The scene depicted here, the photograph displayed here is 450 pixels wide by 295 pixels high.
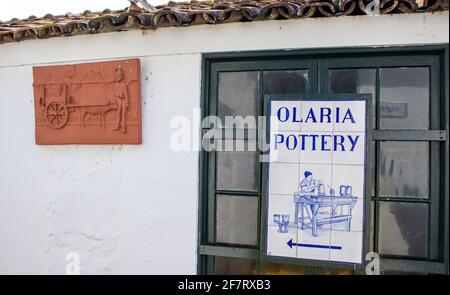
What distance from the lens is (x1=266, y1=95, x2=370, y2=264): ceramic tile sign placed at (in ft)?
10.2

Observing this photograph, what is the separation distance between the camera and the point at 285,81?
3371 millimetres

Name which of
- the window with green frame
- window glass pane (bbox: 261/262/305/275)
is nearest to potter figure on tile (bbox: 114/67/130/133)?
the window with green frame

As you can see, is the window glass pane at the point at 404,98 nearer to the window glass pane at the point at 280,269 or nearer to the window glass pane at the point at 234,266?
the window glass pane at the point at 280,269

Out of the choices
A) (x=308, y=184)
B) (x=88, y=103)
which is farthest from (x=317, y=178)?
(x=88, y=103)

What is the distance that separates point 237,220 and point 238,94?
1162 millimetres

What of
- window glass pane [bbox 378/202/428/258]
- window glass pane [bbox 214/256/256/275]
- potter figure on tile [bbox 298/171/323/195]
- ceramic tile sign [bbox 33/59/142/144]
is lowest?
window glass pane [bbox 214/256/256/275]

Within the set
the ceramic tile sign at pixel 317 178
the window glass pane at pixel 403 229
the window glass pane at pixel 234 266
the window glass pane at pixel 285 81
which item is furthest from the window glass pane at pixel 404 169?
the window glass pane at pixel 234 266

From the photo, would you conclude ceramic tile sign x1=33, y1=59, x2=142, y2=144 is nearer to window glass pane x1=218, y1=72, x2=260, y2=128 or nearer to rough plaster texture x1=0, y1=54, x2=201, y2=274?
→ rough plaster texture x1=0, y1=54, x2=201, y2=274

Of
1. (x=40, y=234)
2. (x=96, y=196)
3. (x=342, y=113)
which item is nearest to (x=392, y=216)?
(x=342, y=113)

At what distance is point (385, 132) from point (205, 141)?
1.56m

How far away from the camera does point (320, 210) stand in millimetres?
3168

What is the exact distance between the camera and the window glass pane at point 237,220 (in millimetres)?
3424

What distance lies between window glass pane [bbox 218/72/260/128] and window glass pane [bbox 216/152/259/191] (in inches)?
11.7
